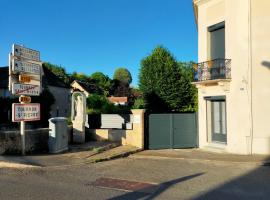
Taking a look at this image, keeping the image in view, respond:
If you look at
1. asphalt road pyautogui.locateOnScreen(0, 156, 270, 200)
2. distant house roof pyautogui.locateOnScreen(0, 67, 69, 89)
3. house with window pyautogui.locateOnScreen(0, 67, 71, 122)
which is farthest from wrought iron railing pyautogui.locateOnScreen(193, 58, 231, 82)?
distant house roof pyautogui.locateOnScreen(0, 67, 69, 89)

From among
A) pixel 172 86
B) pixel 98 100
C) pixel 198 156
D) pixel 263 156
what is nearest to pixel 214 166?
pixel 198 156

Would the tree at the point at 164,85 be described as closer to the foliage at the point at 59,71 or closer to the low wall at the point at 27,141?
the low wall at the point at 27,141

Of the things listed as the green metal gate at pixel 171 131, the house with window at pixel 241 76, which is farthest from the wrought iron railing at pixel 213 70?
the green metal gate at pixel 171 131

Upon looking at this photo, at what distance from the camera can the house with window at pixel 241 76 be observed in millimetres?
16094

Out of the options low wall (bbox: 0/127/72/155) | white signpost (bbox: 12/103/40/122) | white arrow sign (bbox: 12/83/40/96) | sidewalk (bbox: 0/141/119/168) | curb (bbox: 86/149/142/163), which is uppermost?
white arrow sign (bbox: 12/83/40/96)

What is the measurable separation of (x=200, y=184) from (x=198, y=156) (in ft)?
19.4

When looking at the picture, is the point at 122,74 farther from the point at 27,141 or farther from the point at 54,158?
the point at 54,158

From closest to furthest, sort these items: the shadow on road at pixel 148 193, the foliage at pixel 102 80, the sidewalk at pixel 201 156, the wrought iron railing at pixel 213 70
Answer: the shadow on road at pixel 148 193, the sidewalk at pixel 201 156, the wrought iron railing at pixel 213 70, the foliage at pixel 102 80

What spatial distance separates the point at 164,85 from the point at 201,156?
15.8m

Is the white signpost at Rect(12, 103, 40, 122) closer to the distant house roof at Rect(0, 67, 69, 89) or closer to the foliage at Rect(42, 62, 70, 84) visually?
the distant house roof at Rect(0, 67, 69, 89)

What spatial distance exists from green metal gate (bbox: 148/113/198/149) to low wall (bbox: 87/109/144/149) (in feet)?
1.77

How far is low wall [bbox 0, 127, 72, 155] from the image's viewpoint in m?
13.5

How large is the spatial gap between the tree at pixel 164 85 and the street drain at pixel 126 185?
20.5m

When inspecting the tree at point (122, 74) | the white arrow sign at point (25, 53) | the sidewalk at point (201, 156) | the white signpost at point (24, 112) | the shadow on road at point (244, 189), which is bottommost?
the shadow on road at point (244, 189)
